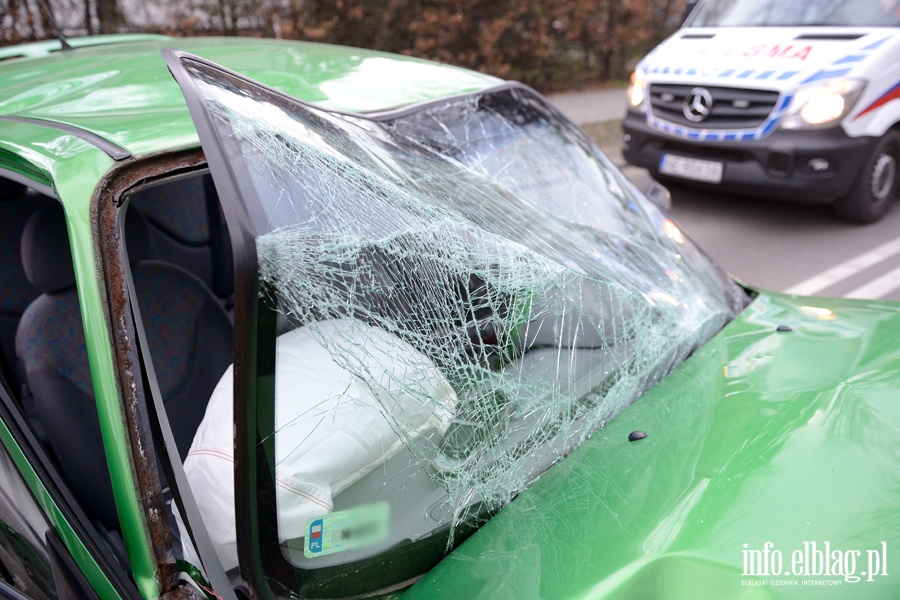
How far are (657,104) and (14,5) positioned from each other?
536 centimetres

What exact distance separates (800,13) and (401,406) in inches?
207

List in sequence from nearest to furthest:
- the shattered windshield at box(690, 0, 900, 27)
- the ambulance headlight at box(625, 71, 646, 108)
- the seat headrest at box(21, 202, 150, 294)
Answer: the seat headrest at box(21, 202, 150, 294), the shattered windshield at box(690, 0, 900, 27), the ambulance headlight at box(625, 71, 646, 108)

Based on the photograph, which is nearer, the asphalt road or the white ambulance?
the asphalt road

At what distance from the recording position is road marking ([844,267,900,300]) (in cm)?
412

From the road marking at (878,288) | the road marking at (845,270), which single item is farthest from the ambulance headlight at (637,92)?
the road marking at (878,288)

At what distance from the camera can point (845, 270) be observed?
4461mm

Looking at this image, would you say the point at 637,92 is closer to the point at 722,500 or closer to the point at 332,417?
the point at 722,500

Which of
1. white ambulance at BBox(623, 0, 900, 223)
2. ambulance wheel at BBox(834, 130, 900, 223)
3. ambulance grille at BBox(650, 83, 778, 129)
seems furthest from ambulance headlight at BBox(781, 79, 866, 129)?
ambulance wheel at BBox(834, 130, 900, 223)

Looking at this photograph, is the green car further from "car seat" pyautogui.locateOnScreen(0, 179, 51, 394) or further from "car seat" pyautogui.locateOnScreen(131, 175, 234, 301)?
"car seat" pyautogui.locateOnScreen(131, 175, 234, 301)

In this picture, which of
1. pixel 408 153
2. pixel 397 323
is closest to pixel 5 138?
pixel 408 153

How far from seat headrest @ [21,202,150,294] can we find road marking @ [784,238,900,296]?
3.63m

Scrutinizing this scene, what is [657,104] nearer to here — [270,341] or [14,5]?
[270,341]

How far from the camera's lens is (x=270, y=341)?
1.04m

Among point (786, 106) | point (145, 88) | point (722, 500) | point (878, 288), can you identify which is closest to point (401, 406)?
point (722, 500)
